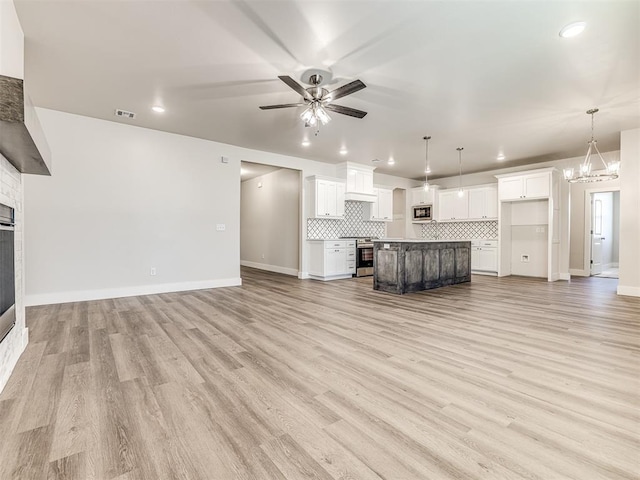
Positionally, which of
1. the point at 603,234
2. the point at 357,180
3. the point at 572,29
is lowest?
the point at 603,234

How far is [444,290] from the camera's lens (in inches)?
225

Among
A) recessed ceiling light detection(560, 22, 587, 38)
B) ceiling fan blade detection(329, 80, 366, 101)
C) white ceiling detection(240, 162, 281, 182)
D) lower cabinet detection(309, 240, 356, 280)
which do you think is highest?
white ceiling detection(240, 162, 281, 182)

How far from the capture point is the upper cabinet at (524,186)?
690cm

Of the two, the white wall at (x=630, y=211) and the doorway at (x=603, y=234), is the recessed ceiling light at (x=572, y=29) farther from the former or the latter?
the doorway at (x=603, y=234)

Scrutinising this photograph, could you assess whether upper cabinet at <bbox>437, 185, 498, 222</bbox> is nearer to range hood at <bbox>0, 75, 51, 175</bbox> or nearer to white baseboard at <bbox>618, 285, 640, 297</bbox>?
white baseboard at <bbox>618, 285, 640, 297</bbox>

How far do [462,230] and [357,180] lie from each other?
11.8 ft

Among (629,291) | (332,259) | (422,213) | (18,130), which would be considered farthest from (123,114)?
(629,291)

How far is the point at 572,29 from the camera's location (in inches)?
104

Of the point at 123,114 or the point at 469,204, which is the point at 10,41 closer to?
the point at 123,114

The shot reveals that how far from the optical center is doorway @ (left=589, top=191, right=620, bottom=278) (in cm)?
773

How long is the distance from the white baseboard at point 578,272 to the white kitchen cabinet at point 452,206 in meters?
2.91

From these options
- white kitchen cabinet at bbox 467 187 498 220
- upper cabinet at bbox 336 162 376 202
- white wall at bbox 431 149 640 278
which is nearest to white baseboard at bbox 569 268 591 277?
white wall at bbox 431 149 640 278

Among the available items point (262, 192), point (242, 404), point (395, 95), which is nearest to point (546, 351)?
point (242, 404)

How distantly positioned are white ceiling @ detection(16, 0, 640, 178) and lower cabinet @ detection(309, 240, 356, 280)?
2678mm
